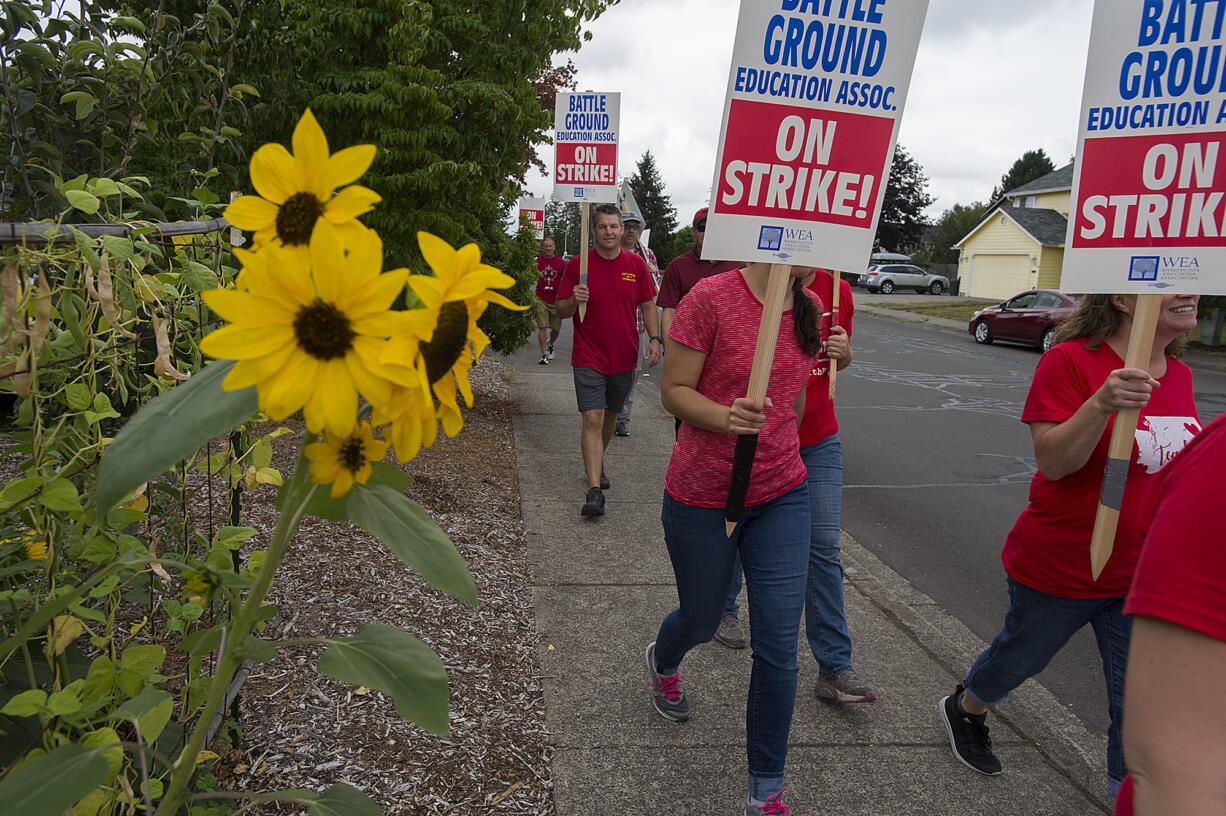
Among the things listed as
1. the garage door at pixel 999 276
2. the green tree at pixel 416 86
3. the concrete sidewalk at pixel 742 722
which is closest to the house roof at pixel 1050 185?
the garage door at pixel 999 276

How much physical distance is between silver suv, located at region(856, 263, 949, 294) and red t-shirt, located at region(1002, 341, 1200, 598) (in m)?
55.3

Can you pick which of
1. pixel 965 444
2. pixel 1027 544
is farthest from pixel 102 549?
pixel 965 444

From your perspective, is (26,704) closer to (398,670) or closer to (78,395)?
(78,395)

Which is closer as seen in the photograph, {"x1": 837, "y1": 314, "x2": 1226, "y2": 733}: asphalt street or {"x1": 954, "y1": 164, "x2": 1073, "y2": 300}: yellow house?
{"x1": 837, "y1": 314, "x2": 1226, "y2": 733}: asphalt street

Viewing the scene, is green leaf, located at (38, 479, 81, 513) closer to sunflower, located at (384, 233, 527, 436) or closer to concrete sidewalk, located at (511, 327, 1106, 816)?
sunflower, located at (384, 233, 527, 436)

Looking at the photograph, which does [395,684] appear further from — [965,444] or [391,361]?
[965,444]

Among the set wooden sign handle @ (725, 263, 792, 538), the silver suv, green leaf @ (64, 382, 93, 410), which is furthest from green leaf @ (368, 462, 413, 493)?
the silver suv

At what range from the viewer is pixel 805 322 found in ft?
11.1

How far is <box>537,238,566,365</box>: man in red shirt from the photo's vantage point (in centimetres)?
1293

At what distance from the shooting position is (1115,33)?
10.8 ft

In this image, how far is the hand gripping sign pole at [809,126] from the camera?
10.6ft

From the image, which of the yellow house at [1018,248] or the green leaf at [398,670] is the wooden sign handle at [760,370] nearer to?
the green leaf at [398,670]

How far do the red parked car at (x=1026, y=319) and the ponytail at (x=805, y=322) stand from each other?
22.6m

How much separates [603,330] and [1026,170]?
100 metres
